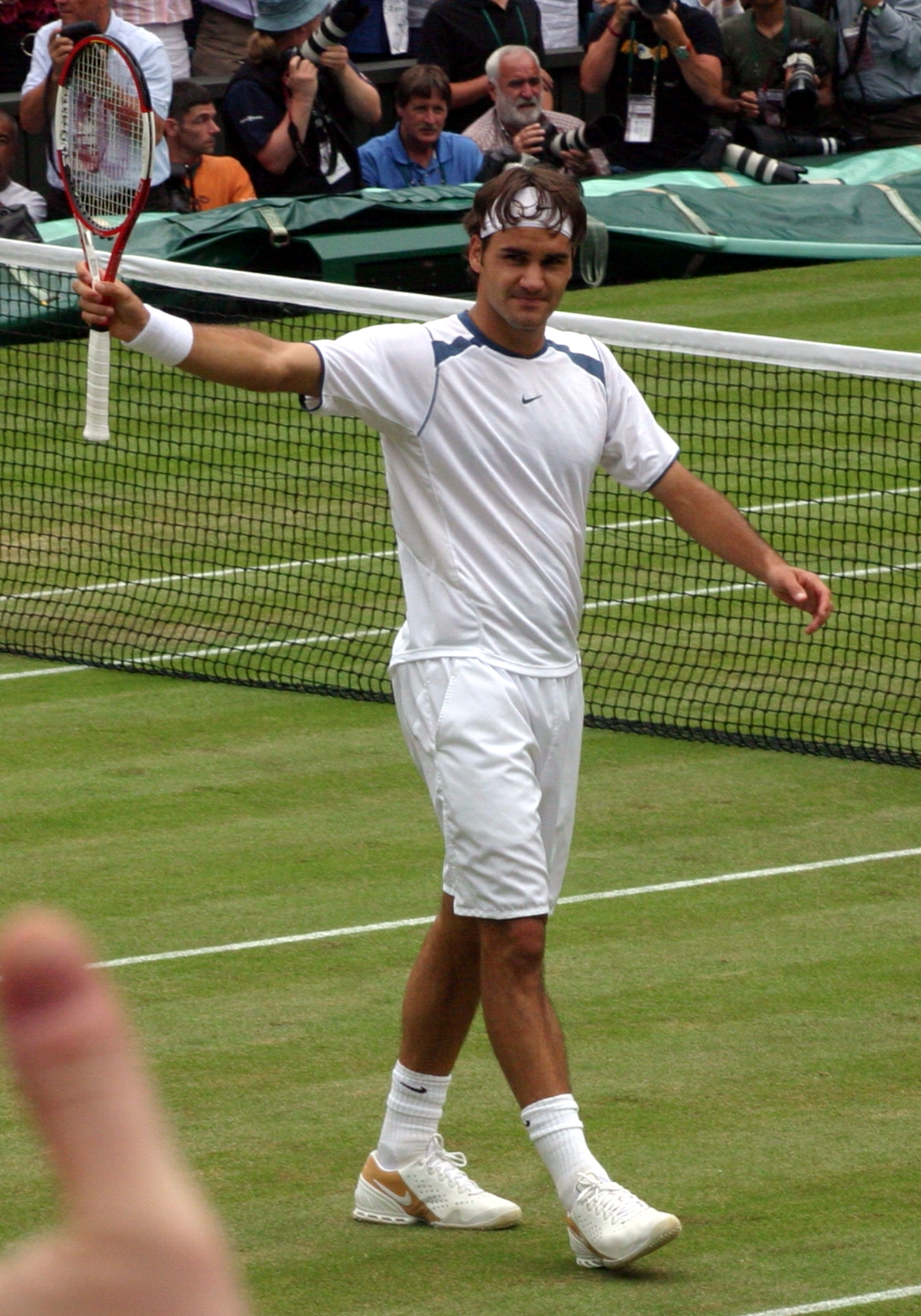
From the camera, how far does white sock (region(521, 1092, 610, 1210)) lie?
433cm

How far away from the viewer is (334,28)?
53.1ft

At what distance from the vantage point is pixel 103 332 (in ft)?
15.7

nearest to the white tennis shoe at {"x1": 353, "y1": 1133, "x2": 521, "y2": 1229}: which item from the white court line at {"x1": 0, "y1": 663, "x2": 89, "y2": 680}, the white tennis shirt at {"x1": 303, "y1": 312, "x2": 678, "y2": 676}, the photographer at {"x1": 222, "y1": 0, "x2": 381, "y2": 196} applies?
the white tennis shirt at {"x1": 303, "y1": 312, "x2": 678, "y2": 676}

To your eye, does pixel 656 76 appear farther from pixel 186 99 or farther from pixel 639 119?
pixel 186 99

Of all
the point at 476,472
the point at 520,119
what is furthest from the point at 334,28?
the point at 476,472

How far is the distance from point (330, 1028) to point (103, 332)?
2.15 m

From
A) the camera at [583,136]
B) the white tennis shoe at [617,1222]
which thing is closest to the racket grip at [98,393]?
the white tennis shoe at [617,1222]

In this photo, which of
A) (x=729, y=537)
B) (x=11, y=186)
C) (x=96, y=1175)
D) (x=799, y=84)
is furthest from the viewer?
(x=799, y=84)

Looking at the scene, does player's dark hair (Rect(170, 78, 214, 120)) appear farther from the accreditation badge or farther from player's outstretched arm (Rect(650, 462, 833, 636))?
player's outstretched arm (Rect(650, 462, 833, 636))

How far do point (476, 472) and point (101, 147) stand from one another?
3.32 metres

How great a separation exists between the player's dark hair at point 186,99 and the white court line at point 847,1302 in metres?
13.4

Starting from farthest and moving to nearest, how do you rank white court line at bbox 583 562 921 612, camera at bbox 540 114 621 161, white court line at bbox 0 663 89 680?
1. camera at bbox 540 114 621 161
2. white court line at bbox 583 562 921 612
3. white court line at bbox 0 663 89 680

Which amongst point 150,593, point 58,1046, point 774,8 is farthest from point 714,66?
point 58,1046

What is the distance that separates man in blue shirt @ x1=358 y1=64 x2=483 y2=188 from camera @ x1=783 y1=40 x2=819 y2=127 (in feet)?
10.6
